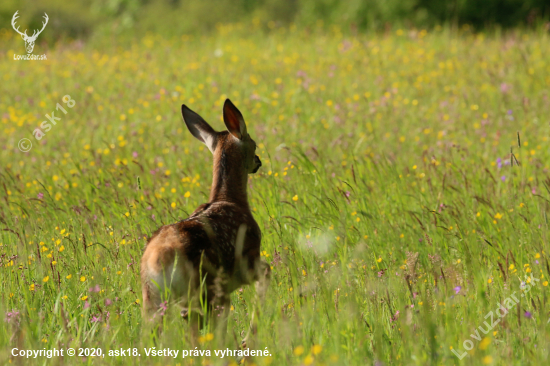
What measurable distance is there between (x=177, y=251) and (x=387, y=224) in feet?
6.72

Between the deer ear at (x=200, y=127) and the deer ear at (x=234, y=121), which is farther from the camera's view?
the deer ear at (x=200, y=127)

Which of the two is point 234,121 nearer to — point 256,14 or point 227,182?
point 227,182

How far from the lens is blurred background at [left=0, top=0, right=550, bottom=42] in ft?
58.3

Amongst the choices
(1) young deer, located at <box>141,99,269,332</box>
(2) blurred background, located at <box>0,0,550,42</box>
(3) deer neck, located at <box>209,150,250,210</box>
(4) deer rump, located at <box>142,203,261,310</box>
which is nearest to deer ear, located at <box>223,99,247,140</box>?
(1) young deer, located at <box>141,99,269,332</box>

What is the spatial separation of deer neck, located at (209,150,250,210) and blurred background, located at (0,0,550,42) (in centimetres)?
1122

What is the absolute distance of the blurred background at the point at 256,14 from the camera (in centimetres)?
1778

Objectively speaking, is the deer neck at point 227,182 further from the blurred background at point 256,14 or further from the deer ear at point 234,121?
the blurred background at point 256,14

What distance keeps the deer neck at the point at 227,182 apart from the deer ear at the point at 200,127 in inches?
7.1

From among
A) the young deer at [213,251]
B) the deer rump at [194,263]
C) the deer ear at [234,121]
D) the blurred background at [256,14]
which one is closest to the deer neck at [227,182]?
the young deer at [213,251]

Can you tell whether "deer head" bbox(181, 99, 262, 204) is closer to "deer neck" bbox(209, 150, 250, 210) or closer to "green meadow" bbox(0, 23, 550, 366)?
"deer neck" bbox(209, 150, 250, 210)

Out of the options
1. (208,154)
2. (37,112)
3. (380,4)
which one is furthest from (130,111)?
(380,4)

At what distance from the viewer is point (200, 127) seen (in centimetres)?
409

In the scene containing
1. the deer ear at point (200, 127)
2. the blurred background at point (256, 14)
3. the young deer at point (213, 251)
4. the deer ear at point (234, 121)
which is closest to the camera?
the young deer at point (213, 251)

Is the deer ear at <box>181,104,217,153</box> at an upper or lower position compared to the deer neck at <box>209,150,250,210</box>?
upper
